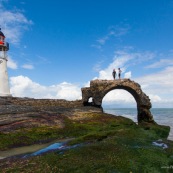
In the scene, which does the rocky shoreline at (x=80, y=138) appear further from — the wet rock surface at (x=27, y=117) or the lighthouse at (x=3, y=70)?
the lighthouse at (x=3, y=70)

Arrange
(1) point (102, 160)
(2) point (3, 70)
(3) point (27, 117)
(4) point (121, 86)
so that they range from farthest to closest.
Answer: (2) point (3, 70)
(4) point (121, 86)
(3) point (27, 117)
(1) point (102, 160)

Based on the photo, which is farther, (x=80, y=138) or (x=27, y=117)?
(x=27, y=117)

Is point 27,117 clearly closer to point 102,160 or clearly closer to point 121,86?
point 102,160

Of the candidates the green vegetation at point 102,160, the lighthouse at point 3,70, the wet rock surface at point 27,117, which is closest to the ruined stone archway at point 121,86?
the wet rock surface at point 27,117

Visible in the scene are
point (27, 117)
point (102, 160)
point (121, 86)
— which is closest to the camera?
point (102, 160)

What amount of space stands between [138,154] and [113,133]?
24.2 ft

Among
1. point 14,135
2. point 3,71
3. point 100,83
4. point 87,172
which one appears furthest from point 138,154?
point 3,71

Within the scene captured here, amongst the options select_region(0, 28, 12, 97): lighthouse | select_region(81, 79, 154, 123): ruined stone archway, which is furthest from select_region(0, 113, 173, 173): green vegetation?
select_region(0, 28, 12, 97): lighthouse

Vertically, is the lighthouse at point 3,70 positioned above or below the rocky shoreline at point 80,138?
above

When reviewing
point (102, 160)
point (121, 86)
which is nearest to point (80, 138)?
point (102, 160)

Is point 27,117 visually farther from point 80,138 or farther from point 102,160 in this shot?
point 102,160

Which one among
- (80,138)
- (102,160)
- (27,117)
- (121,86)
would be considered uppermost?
(121,86)

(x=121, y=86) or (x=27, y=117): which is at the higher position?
(x=121, y=86)

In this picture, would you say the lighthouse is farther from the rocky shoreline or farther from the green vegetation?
the green vegetation
